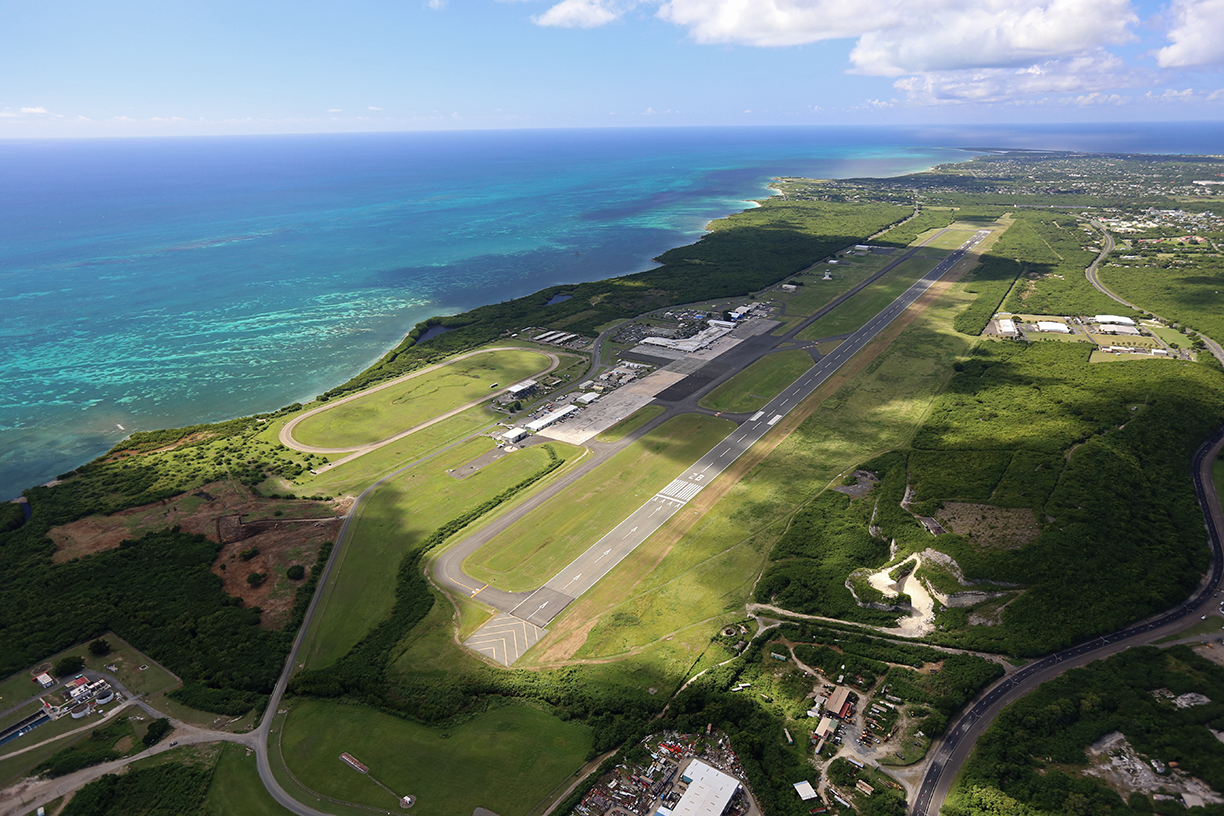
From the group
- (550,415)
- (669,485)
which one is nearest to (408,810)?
(669,485)

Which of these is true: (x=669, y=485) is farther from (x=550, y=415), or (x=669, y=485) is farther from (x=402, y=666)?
(x=402, y=666)

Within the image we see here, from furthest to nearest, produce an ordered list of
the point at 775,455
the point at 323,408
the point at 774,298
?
the point at 774,298 < the point at 323,408 < the point at 775,455

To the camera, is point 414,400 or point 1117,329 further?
point 1117,329

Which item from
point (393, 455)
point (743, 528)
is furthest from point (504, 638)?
point (393, 455)

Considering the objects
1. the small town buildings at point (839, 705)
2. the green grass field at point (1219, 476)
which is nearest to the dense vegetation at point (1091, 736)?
the small town buildings at point (839, 705)

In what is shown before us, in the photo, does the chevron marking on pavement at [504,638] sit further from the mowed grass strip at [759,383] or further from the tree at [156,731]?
the mowed grass strip at [759,383]

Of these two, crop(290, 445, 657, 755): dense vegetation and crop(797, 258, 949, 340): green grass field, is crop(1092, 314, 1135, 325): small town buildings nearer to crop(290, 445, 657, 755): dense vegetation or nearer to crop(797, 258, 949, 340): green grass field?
crop(797, 258, 949, 340): green grass field

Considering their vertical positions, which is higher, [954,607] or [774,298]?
[774,298]

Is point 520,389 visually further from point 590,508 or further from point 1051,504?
point 1051,504
